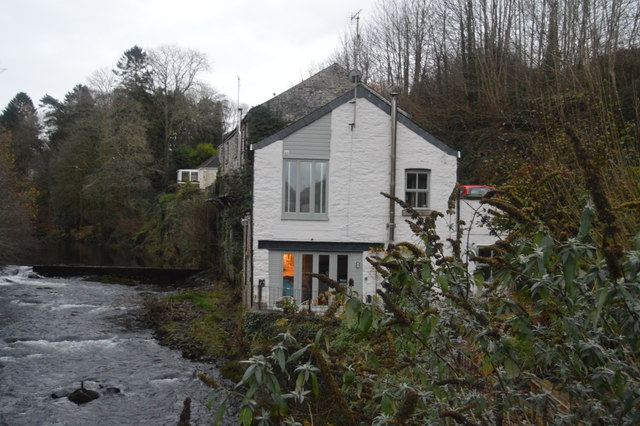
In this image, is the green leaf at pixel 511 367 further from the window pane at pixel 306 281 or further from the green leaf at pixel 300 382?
the window pane at pixel 306 281

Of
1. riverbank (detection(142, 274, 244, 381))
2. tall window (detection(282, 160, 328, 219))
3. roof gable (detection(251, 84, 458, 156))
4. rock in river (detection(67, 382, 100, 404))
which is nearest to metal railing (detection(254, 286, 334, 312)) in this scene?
riverbank (detection(142, 274, 244, 381))

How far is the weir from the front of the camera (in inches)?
1309

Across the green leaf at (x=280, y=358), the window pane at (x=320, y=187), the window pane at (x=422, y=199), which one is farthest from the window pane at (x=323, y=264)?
the green leaf at (x=280, y=358)

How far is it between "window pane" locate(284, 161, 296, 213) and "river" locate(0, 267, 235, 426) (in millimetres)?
5739

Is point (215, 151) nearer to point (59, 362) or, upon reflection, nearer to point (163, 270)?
point (163, 270)

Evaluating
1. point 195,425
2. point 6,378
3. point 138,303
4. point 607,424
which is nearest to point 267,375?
point 607,424

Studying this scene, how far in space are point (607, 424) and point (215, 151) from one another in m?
57.7

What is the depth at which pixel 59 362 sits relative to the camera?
16891 mm

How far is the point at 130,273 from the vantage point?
112ft

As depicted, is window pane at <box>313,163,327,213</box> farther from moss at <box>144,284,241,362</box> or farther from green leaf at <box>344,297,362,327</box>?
green leaf at <box>344,297,362,327</box>

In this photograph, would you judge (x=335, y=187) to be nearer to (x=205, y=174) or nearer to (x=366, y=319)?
(x=366, y=319)

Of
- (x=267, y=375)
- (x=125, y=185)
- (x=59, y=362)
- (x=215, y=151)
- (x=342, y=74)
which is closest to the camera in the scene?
(x=267, y=375)

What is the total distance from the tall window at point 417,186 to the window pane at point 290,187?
3.84m

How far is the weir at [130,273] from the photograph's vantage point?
3325 cm
